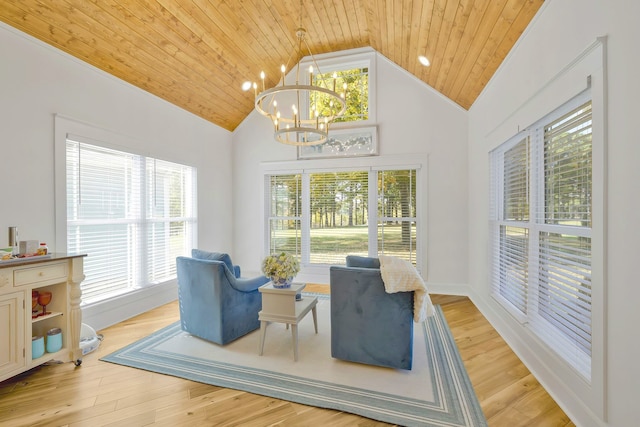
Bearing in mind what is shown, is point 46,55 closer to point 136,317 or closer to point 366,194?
point 136,317

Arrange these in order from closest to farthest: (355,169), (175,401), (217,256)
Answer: (175,401) < (217,256) < (355,169)

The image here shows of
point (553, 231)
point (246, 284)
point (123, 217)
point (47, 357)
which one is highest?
point (123, 217)

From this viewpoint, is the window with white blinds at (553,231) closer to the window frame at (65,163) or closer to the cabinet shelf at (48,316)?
the cabinet shelf at (48,316)

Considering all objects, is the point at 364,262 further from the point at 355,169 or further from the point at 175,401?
the point at 355,169

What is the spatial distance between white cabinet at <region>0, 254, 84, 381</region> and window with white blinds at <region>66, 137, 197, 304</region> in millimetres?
698

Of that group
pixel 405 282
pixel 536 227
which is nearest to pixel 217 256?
pixel 405 282

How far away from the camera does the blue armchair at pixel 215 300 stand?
290 cm

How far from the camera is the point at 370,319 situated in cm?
248

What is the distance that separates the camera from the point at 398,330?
2428 mm

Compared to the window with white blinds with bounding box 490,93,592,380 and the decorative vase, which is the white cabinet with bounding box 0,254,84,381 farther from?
the window with white blinds with bounding box 490,93,592,380

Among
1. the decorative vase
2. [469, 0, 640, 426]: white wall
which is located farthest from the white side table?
[469, 0, 640, 426]: white wall

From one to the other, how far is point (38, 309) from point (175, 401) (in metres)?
1.48

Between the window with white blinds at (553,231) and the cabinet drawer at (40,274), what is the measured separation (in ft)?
12.5

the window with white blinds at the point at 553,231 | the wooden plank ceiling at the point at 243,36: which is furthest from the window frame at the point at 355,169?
the window with white blinds at the point at 553,231
